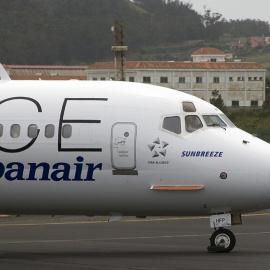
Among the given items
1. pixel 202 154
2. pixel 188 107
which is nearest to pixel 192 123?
pixel 188 107

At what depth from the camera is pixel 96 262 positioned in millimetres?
24812

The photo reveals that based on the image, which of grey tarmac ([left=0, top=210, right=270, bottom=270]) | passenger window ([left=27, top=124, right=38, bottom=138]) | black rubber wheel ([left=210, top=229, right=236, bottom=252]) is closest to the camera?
grey tarmac ([left=0, top=210, right=270, bottom=270])

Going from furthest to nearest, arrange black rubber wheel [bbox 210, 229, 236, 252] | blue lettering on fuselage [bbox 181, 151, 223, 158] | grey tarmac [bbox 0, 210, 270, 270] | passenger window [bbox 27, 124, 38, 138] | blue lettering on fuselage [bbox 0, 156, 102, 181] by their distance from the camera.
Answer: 1. black rubber wheel [bbox 210, 229, 236, 252]
2. passenger window [bbox 27, 124, 38, 138]
3. blue lettering on fuselage [bbox 0, 156, 102, 181]
4. blue lettering on fuselage [bbox 181, 151, 223, 158]
5. grey tarmac [bbox 0, 210, 270, 270]

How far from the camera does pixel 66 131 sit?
25859mm

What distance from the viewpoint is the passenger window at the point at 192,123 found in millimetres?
25953

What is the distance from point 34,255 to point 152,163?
3.83 meters

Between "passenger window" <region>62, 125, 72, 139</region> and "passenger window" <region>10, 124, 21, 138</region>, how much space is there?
43.0 inches

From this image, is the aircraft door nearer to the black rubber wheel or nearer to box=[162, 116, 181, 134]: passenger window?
box=[162, 116, 181, 134]: passenger window

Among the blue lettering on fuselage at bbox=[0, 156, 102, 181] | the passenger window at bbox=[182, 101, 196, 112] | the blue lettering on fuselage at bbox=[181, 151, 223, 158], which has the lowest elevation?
the blue lettering on fuselage at bbox=[0, 156, 102, 181]

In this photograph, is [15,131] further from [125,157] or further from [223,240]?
[223,240]

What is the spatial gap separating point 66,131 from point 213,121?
11.6ft

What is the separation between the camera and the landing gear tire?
2614 centimetres

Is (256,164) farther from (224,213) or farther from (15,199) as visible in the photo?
(15,199)

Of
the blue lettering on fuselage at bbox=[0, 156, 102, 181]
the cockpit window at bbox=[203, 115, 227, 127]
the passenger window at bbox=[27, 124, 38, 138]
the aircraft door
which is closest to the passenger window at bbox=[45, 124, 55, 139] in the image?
the passenger window at bbox=[27, 124, 38, 138]
